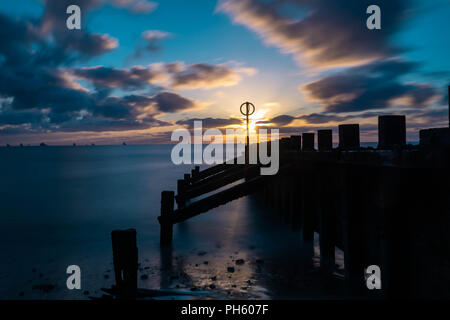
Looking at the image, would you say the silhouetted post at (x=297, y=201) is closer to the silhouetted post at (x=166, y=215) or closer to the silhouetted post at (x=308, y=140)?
the silhouetted post at (x=308, y=140)

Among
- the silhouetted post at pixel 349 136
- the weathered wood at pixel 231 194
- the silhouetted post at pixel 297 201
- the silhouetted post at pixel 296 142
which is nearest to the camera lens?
the silhouetted post at pixel 349 136

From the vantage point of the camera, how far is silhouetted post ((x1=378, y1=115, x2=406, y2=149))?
3.74 metres

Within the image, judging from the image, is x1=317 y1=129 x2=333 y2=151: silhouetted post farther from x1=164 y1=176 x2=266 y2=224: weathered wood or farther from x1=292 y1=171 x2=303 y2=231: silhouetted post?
x1=292 y1=171 x2=303 y2=231: silhouetted post

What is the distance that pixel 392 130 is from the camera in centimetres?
374

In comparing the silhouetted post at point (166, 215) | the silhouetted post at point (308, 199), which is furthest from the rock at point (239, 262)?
the silhouetted post at point (308, 199)

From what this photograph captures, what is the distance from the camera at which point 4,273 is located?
7.07 metres

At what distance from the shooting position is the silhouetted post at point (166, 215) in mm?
7762

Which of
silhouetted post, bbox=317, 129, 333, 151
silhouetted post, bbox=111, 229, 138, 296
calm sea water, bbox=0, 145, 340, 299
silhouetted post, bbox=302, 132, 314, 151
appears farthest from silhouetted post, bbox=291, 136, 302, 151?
silhouetted post, bbox=111, 229, 138, 296

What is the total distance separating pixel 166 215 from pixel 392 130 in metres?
5.68

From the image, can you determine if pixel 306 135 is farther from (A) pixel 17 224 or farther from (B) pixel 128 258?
(A) pixel 17 224

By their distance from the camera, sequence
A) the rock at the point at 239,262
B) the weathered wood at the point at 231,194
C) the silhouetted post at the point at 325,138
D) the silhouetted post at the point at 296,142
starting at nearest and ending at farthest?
the silhouetted post at the point at 325,138
the weathered wood at the point at 231,194
the rock at the point at 239,262
the silhouetted post at the point at 296,142

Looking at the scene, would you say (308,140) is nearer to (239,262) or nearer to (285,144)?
(285,144)

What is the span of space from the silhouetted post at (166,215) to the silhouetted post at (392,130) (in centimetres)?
537
